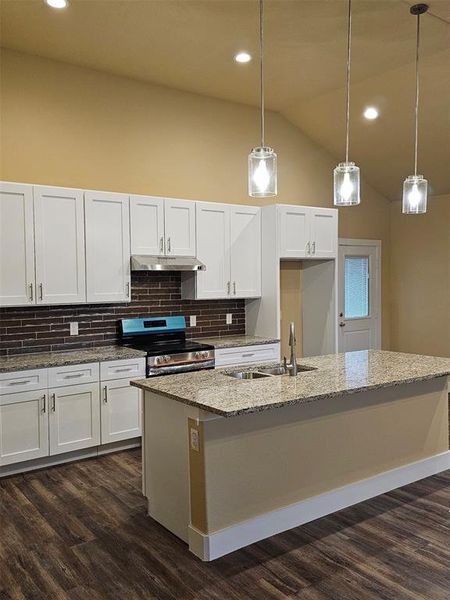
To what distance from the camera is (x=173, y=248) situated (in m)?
5.13

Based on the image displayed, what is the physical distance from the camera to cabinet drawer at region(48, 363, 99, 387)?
4199 millimetres

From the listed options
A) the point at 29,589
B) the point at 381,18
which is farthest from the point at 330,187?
the point at 29,589

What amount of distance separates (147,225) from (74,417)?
1.87 metres

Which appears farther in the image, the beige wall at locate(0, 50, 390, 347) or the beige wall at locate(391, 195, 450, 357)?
the beige wall at locate(391, 195, 450, 357)

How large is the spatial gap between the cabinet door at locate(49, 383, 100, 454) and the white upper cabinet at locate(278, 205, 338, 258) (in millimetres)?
2551

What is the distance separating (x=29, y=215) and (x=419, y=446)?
3.61 metres

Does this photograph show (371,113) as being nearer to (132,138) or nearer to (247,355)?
(132,138)

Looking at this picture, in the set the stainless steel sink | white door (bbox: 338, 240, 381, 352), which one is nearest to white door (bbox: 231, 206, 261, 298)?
white door (bbox: 338, 240, 381, 352)

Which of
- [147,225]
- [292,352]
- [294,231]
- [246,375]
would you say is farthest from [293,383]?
[294,231]

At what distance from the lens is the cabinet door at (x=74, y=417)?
13.9ft

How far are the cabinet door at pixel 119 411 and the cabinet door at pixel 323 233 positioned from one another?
2668mm

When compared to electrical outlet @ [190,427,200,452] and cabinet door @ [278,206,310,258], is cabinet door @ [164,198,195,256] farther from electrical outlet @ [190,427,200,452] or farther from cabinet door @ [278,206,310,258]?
electrical outlet @ [190,427,200,452]

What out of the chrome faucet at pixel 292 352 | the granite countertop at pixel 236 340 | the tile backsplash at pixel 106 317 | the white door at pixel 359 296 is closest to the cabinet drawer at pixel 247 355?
the granite countertop at pixel 236 340

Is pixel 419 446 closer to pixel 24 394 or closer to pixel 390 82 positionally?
pixel 24 394
